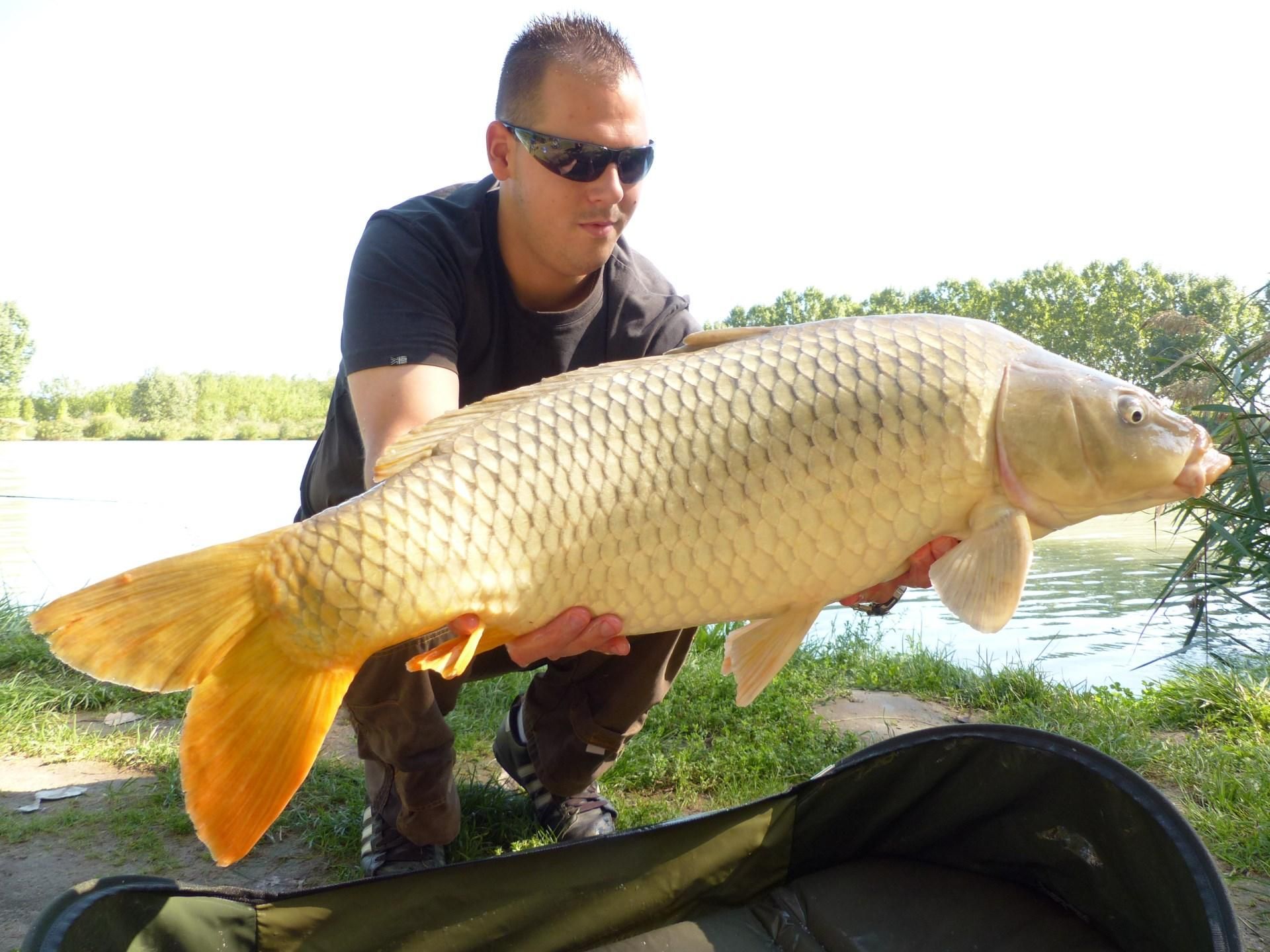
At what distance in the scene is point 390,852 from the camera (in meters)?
1.90

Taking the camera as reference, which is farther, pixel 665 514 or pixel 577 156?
pixel 577 156

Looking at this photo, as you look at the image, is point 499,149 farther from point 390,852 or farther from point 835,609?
point 835,609

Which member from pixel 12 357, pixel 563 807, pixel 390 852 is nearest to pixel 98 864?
pixel 390 852

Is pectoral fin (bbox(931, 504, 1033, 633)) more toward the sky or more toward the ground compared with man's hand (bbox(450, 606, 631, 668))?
more toward the sky

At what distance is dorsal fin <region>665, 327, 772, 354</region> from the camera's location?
1.46 m

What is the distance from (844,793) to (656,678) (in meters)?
0.47

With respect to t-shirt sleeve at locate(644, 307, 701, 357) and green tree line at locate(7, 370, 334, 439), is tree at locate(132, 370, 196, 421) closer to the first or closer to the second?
green tree line at locate(7, 370, 334, 439)

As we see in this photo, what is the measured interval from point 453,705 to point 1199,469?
152 cm

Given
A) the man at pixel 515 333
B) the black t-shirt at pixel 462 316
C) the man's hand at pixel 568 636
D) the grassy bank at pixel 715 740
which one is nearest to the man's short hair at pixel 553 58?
the man at pixel 515 333

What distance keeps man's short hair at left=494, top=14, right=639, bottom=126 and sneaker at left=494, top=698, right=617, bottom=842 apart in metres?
1.40

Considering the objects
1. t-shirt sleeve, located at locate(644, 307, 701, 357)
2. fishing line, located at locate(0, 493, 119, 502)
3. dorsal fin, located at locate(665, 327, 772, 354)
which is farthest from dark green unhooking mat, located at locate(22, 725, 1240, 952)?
fishing line, located at locate(0, 493, 119, 502)

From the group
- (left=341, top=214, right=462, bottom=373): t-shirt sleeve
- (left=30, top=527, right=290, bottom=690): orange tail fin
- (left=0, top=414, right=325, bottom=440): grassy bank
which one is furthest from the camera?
(left=0, top=414, right=325, bottom=440): grassy bank

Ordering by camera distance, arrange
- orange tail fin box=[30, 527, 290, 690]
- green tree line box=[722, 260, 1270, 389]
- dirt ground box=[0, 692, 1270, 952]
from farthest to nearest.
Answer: green tree line box=[722, 260, 1270, 389], dirt ground box=[0, 692, 1270, 952], orange tail fin box=[30, 527, 290, 690]

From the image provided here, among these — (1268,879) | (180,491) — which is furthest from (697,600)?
(180,491)
